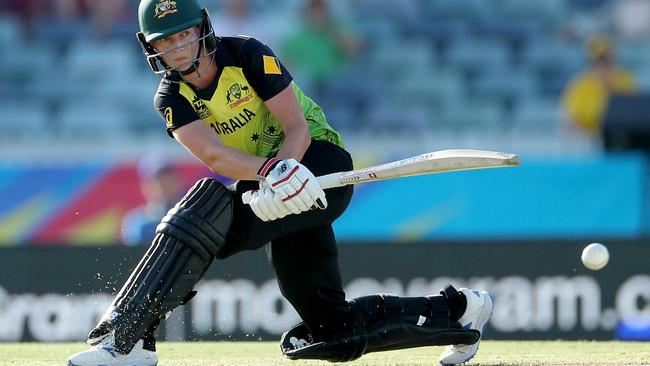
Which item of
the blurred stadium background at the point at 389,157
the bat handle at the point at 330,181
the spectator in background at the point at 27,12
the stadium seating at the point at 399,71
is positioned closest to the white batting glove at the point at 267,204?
the bat handle at the point at 330,181

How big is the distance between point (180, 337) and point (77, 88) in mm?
5410

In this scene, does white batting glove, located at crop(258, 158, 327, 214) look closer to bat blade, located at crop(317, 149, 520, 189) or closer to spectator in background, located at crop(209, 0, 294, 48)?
bat blade, located at crop(317, 149, 520, 189)

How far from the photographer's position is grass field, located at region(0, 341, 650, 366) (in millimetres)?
4707

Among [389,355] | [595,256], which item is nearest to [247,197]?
[389,355]

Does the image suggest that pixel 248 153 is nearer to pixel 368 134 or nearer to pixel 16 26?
pixel 368 134

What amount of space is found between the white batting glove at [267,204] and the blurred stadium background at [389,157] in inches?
109

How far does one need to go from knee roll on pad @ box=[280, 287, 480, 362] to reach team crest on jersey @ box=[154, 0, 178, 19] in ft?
4.00

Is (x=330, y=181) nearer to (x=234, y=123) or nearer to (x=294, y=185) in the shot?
(x=294, y=185)

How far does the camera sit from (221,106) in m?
4.34

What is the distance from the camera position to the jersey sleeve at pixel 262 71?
14.1 feet

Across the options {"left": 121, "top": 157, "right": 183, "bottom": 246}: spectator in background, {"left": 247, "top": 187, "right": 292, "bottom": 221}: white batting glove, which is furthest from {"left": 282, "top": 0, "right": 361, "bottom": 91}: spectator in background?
{"left": 247, "top": 187, "right": 292, "bottom": 221}: white batting glove

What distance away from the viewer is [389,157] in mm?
9117

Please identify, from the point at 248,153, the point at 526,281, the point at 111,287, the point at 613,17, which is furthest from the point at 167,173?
the point at 613,17

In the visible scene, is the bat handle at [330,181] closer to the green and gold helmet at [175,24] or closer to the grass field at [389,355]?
the green and gold helmet at [175,24]
